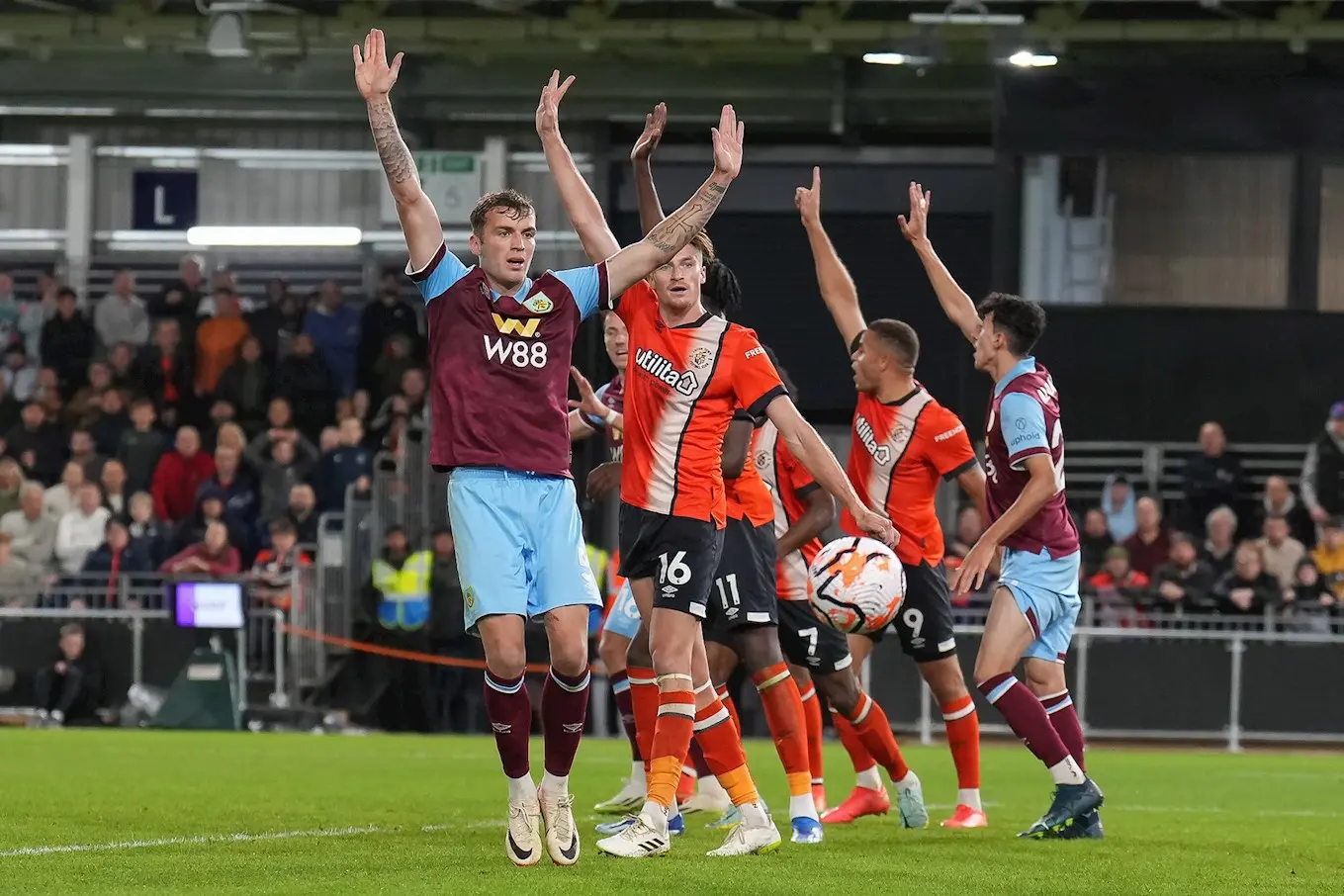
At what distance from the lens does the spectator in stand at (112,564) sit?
20.3m

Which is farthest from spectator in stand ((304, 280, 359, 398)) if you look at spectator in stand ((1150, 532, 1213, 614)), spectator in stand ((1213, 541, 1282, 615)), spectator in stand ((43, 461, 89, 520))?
spectator in stand ((1213, 541, 1282, 615))

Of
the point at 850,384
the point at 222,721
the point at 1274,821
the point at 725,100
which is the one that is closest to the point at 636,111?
the point at 725,100

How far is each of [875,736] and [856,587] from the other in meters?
1.09

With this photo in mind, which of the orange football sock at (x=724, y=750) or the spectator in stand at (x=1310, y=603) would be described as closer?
the orange football sock at (x=724, y=750)

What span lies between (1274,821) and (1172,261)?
14.1 meters

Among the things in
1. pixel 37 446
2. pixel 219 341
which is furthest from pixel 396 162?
Answer: pixel 219 341

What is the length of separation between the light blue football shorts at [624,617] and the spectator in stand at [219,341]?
1596 centimetres

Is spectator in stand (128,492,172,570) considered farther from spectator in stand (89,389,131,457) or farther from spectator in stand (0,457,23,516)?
spectator in stand (89,389,131,457)

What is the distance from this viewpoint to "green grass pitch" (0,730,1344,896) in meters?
6.33

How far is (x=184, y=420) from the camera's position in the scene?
24141 millimetres

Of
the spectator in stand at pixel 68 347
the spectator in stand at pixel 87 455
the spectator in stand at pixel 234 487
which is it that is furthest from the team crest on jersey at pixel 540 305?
the spectator in stand at pixel 68 347

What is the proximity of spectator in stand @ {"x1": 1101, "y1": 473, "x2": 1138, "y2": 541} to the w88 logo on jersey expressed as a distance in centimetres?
1430

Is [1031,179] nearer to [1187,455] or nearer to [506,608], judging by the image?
[1187,455]

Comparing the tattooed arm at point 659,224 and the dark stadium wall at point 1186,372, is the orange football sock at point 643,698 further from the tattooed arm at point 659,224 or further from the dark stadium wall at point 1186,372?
the dark stadium wall at point 1186,372
